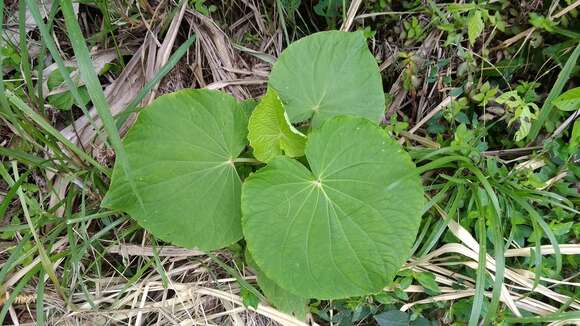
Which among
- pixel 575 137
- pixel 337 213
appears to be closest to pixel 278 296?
pixel 337 213

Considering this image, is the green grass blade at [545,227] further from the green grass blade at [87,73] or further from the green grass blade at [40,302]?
the green grass blade at [40,302]

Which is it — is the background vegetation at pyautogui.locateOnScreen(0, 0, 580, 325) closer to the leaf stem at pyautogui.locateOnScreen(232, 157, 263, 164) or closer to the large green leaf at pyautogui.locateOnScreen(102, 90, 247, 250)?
the large green leaf at pyautogui.locateOnScreen(102, 90, 247, 250)

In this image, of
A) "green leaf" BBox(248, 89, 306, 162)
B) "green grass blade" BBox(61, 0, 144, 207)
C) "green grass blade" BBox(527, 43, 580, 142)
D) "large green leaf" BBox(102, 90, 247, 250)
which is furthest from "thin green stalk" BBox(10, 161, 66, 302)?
"green grass blade" BBox(527, 43, 580, 142)

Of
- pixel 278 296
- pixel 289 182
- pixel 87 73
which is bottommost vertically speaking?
pixel 278 296

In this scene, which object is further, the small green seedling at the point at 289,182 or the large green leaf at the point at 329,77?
the large green leaf at the point at 329,77

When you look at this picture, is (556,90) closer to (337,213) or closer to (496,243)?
(496,243)

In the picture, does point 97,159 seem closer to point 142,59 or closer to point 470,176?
point 142,59

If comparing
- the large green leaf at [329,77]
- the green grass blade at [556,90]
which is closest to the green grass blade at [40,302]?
the large green leaf at [329,77]
